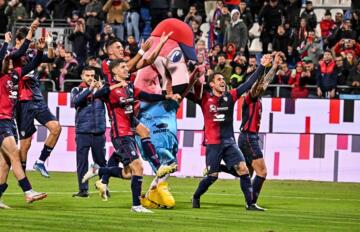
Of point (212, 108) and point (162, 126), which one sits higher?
point (212, 108)

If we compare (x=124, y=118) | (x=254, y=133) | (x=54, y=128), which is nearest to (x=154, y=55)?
(x=124, y=118)

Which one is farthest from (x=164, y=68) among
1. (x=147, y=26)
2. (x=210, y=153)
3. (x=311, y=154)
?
(x=147, y=26)

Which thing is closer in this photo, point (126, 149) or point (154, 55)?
point (126, 149)

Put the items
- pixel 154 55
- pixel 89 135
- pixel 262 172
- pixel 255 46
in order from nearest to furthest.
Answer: pixel 154 55
pixel 262 172
pixel 89 135
pixel 255 46

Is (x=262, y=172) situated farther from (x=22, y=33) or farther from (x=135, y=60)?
(x=22, y=33)

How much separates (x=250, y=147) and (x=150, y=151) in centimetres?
209

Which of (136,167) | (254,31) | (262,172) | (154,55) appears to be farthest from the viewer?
(254,31)

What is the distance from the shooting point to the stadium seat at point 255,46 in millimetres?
35219

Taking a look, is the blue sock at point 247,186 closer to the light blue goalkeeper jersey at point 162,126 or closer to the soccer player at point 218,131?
the soccer player at point 218,131

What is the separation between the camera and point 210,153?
19141 mm

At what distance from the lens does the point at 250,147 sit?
65.5 ft

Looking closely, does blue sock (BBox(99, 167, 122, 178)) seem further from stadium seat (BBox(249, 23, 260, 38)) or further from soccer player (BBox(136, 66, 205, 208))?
stadium seat (BBox(249, 23, 260, 38))

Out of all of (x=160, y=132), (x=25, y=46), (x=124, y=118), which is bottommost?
(x=160, y=132)

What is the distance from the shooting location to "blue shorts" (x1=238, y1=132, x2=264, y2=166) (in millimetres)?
19906
